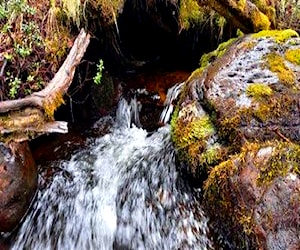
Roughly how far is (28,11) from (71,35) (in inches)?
25.5

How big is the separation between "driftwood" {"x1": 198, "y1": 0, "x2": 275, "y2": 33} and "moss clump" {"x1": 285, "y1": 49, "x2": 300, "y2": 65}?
0.76 m

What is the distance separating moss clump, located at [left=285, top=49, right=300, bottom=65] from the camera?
12.0ft

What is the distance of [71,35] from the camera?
4566 millimetres

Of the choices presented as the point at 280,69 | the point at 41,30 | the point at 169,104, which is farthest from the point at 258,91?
the point at 41,30

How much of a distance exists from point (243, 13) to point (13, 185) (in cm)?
314

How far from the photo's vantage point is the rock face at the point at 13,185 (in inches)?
125

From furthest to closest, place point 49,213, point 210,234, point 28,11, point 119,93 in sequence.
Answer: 1. point 119,93
2. point 28,11
3. point 49,213
4. point 210,234

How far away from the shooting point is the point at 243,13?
14.0 ft

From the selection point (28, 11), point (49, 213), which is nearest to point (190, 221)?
point (49, 213)

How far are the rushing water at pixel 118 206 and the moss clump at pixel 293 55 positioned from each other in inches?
59.3

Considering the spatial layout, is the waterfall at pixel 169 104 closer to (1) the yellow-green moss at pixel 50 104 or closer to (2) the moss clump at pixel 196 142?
(2) the moss clump at pixel 196 142

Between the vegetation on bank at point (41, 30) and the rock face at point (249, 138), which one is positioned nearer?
the rock face at point (249, 138)

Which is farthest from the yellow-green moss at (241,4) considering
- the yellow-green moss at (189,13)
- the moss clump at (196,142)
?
the moss clump at (196,142)

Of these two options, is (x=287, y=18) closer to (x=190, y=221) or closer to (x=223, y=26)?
(x=223, y=26)
